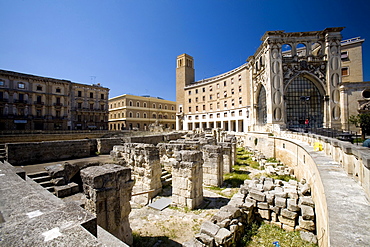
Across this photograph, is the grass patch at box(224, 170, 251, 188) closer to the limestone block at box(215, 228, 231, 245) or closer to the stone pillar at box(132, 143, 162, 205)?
the stone pillar at box(132, 143, 162, 205)

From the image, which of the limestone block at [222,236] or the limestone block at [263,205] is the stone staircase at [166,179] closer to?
the limestone block at [263,205]

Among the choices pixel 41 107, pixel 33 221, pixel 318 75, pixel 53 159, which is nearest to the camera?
pixel 33 221

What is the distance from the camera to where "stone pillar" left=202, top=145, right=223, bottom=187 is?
28.5 feet

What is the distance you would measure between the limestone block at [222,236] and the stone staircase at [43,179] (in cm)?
591

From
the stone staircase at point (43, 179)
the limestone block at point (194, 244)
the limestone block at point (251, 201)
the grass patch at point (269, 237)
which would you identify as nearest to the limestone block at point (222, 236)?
the limestone block at point (194, 244)

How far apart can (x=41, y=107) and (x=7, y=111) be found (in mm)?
4208

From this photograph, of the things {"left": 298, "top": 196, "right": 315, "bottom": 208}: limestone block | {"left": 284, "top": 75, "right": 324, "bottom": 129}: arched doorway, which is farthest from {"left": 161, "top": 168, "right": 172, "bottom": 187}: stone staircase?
{"left": 284, "top": 75, "right": 324, "bottom": 129}: arched doorway

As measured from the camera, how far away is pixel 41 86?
29672mm

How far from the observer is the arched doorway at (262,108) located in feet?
83.0

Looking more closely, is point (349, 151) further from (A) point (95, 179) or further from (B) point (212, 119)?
(B) point (212, 119)

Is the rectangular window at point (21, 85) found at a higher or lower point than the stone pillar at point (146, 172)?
higher

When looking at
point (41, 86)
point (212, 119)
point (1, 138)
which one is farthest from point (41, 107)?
point (212, 119)

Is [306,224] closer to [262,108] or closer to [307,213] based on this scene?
[307,213]

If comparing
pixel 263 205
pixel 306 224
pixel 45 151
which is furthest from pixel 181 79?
pixel 306 224
